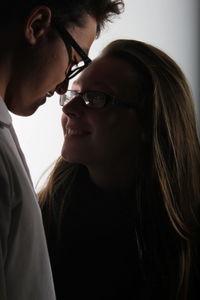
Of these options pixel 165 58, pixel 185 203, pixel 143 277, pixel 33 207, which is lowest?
pixel 143 277

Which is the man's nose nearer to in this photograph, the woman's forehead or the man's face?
the man's face

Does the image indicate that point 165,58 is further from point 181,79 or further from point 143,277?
point 143,277

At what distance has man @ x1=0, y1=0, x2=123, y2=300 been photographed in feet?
1.87

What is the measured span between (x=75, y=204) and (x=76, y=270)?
0.20 metres

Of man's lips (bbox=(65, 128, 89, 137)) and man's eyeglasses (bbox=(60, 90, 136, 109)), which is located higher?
man's eyeglasses (bbox=(60, 90, 136, 109))

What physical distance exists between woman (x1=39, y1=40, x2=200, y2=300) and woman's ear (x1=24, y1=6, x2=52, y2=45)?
1.43 ft

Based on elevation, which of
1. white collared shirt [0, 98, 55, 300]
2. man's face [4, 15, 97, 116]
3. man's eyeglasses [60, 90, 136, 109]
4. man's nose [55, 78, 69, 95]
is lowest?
white collared shirt [0, 98, 55, 300]

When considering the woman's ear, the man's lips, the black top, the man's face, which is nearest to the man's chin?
the man's face

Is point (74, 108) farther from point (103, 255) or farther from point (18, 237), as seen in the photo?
point (18, 237)

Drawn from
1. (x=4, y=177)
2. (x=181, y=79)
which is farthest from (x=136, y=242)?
(x=4, y=177)

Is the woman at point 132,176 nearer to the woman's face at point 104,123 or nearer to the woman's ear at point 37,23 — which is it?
the woman's face at point 104,123

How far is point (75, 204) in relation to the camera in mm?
1145

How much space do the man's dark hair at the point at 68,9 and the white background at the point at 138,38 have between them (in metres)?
0.60

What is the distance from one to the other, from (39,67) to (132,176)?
0.56 metres
